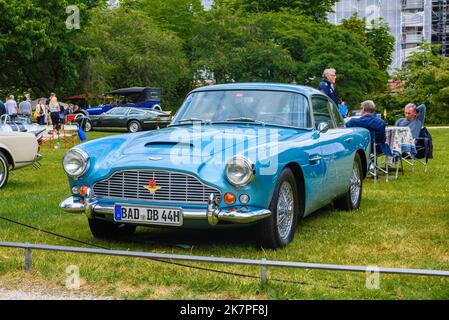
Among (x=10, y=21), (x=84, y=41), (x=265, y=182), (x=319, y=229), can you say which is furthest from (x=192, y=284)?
(x=84, y=41)

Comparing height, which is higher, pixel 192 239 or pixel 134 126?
pixel 192 239

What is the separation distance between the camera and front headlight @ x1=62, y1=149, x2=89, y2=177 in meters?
5.98

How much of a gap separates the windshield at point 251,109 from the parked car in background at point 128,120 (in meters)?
23.7

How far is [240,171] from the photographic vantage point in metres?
5.50

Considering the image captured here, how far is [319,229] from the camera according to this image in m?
6.99

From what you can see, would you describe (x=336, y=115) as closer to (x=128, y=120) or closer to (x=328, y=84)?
(x=328, y=84)

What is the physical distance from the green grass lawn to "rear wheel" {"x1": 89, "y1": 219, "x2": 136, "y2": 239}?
0.51 ft

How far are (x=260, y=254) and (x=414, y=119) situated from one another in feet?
26.6

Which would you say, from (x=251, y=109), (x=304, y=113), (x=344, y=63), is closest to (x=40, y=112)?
(x=344, y=63)

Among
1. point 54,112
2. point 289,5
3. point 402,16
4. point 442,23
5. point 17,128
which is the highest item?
point 402,16

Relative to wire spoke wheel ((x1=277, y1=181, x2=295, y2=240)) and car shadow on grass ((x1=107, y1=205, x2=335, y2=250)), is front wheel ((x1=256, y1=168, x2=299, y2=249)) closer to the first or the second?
wire spoke wheel ((x1=277, y1=181, x2=295, y2=240))

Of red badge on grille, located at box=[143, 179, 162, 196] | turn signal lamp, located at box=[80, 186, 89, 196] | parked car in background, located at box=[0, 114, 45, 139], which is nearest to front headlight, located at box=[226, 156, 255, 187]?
red badge on grille, located at box=[143, 179, 162, 196]

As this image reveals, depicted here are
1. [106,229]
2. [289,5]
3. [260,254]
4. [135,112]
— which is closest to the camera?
[260,254]
